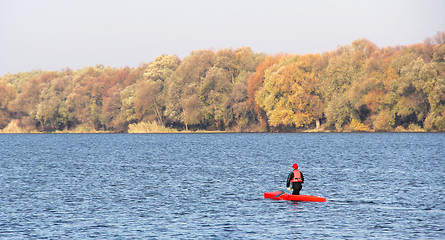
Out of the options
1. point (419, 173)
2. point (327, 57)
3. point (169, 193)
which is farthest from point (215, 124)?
point (169, 193)

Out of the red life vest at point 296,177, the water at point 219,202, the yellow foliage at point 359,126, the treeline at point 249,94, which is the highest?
the treeline at point 249,94

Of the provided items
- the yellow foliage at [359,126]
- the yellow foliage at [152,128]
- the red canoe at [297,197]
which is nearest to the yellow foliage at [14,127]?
the yellow foliage at [152,128]

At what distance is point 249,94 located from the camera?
135 metres

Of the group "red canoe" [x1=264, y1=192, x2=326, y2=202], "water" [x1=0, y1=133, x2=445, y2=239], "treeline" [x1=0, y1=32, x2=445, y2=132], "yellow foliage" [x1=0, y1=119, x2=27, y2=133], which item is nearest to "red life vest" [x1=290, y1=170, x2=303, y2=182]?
"red canoe" [x1=264, y1=192, x2=326, y2=202]

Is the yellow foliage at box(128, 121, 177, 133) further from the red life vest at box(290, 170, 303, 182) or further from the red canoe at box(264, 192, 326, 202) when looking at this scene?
the red life vest at box(290, 170, 303, 182)

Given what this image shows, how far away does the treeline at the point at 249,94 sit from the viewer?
116 m

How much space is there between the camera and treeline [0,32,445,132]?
116188mm

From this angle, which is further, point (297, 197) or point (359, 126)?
point (359, 126)

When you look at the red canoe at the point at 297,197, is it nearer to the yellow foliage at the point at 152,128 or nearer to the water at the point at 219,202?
the water at the point at 219,202

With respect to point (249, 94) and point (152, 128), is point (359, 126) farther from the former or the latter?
point (152, 128)

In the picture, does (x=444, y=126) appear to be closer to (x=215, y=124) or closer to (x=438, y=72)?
(x=438, y=72)

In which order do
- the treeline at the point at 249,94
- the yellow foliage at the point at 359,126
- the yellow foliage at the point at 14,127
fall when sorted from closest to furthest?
the treeline at the point at 249,94 → the yellow foliage at the point at 359,126 → the yellow foliage at the point at 14,127

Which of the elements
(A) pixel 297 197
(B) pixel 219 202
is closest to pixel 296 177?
Answer: (A) pixel 297 197

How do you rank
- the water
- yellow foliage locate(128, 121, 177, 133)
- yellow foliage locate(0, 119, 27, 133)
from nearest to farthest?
the water
yellow foliage locate(128, 121, 177, 133)
yellow foliage locate(0, 119, 27, 133)
